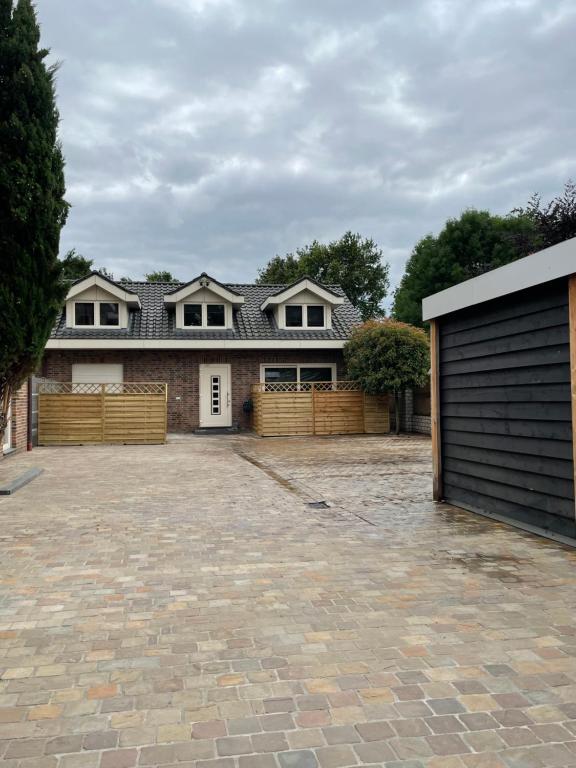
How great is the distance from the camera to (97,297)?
781 inches

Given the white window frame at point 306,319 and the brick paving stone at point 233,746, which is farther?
the white window frame at point 306,319

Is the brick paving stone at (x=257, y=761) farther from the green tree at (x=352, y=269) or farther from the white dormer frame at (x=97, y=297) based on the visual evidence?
the green tree at (x=352, y=269)

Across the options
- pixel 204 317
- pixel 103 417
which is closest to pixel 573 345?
pixel 103 417

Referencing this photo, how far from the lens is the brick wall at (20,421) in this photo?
534 inches

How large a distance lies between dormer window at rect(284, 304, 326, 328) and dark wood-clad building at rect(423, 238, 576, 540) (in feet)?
47.3

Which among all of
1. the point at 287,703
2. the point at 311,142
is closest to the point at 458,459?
the point at 287,703

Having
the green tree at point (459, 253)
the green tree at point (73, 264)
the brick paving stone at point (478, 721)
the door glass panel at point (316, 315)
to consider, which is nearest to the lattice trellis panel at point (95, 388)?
the door glass panel at point (316, 315)

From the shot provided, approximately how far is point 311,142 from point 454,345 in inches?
483

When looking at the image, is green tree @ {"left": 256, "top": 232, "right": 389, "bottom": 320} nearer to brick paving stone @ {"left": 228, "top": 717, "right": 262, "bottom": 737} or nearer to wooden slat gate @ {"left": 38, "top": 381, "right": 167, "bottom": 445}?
wooden slat gate @ {"left": 38, "top": 381, "right": 167, "bottom": 445}

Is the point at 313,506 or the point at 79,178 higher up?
the point at 79,178

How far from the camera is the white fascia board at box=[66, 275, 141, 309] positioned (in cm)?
1933

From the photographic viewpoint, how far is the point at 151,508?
6.71 metres

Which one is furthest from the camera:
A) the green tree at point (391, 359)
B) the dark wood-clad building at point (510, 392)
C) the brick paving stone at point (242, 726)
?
the green tree at point (391, 359)

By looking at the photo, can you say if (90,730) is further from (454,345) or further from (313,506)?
(454,345)
